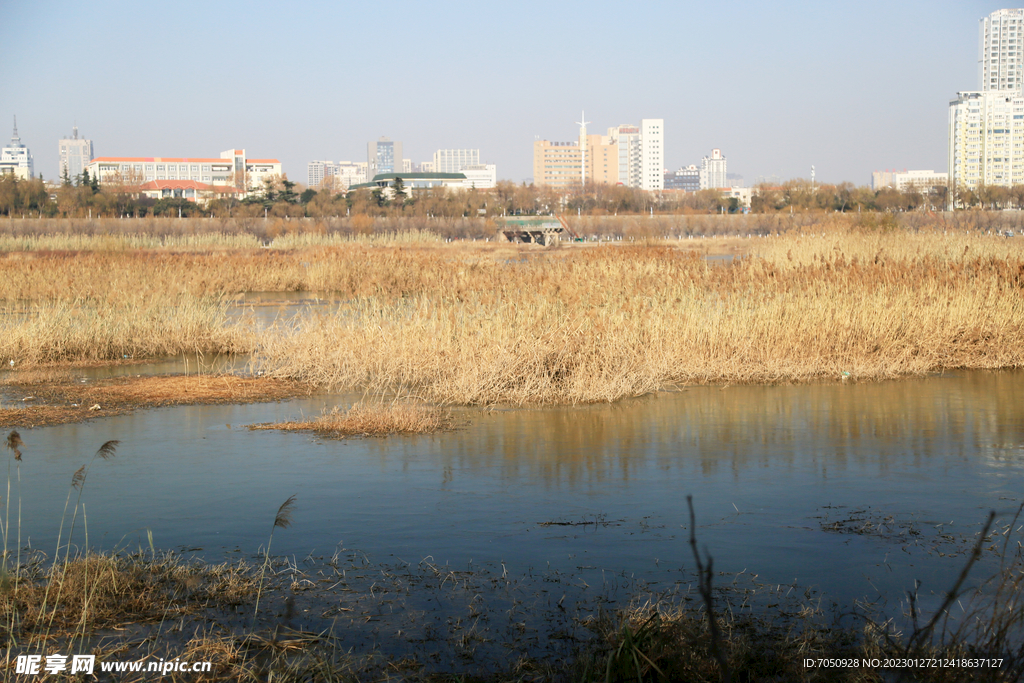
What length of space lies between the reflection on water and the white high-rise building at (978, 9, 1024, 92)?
203 metres

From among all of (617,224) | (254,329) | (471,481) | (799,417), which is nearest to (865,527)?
(471,481)

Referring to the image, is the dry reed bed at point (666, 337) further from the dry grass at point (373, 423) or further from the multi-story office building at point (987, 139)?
the multi-story office building at point (987, 139)

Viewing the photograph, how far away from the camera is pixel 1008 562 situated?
17.3ft

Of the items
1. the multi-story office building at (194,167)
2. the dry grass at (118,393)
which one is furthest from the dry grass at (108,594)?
the multi-story office building at (194,167)

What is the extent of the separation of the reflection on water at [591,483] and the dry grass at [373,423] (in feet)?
0.84

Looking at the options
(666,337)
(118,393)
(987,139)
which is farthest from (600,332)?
(987,139)

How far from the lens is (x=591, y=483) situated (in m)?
7.22

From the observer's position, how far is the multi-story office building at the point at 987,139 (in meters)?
150

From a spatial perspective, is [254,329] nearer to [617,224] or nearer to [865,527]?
[865,527]

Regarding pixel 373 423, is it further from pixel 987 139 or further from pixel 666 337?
pixel 987 139

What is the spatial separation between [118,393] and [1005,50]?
8332 inches

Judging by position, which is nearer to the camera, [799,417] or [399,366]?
[799,417]

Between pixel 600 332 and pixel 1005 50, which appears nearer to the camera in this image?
pixel 600 332

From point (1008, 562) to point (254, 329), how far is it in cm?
1260
